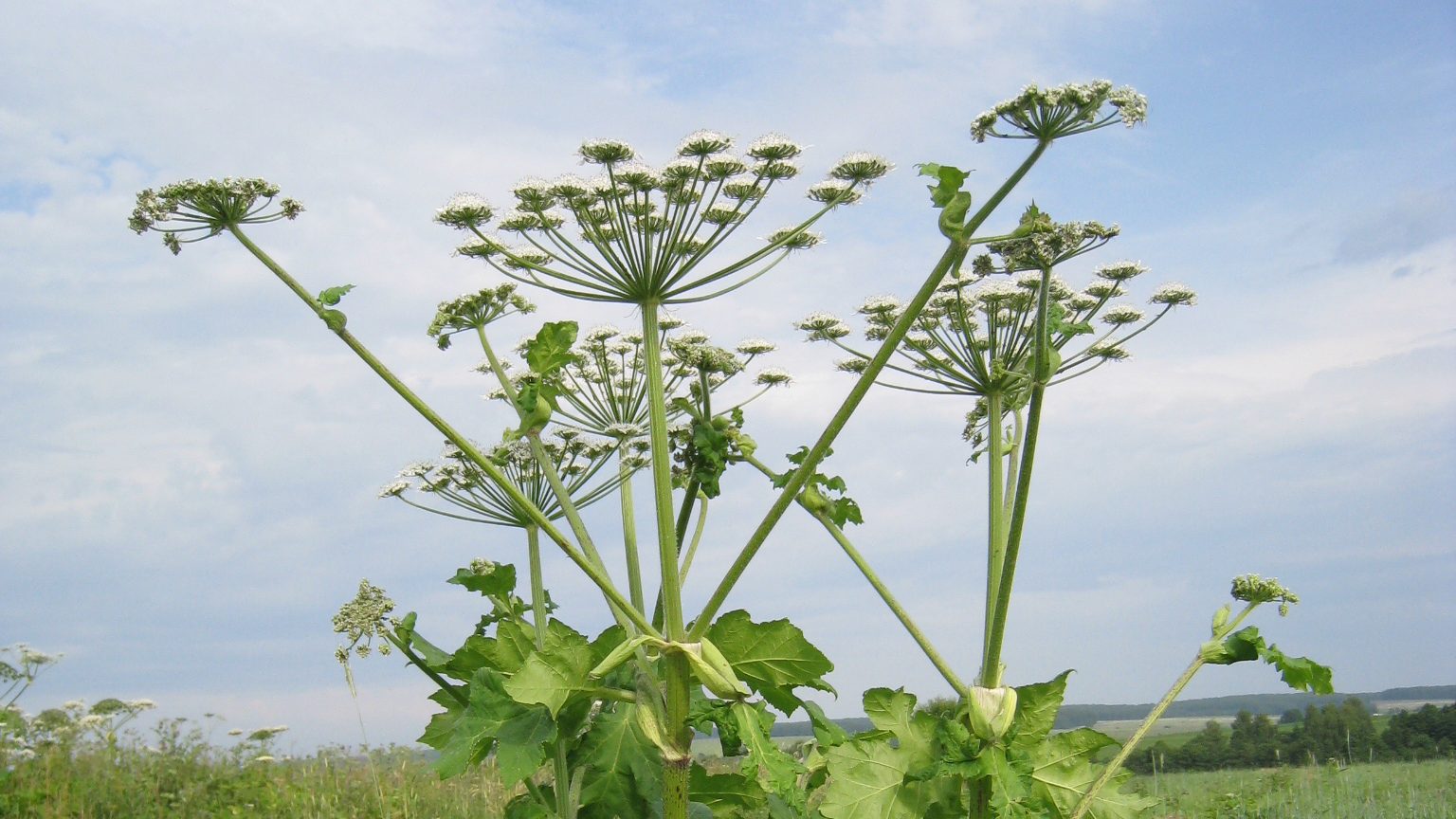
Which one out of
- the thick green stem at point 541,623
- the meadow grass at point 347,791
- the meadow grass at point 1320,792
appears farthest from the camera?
the meadow grass at point 347,791

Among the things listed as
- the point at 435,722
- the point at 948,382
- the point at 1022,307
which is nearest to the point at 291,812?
the point at 435,722

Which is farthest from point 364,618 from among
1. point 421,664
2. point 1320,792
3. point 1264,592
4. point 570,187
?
point 1320,792

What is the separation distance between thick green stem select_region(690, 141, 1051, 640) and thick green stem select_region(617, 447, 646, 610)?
70 cm

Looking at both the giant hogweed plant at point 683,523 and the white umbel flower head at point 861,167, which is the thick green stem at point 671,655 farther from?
the white umbel flower head at point 861,167

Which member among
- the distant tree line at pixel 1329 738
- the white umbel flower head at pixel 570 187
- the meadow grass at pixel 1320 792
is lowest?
the meadow grass at pixel 1320 792

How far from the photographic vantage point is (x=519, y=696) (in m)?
4.85

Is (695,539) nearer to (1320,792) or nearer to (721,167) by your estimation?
(721,167)

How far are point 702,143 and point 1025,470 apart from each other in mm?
2524

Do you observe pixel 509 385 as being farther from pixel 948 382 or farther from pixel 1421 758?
pixel 1421 758

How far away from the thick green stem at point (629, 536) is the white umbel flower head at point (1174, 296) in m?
4.24

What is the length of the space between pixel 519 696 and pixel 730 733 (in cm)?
101

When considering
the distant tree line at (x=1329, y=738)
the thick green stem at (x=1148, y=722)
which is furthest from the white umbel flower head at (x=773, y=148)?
the distant tree line at (x=1329, y=738)

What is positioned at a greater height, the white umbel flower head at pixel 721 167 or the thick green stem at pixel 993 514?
the white umbel flower head at pixel 721 167

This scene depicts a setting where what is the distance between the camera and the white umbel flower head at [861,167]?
21.1ft
